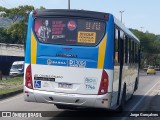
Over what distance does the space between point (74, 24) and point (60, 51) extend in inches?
31.8

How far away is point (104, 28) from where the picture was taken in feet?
38.0

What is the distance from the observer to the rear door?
37.4 ft

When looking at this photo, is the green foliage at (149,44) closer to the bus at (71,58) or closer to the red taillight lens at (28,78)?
the bus at (71,58)

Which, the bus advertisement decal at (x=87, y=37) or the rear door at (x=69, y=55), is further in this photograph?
the bus advertisement decal at (x=87, y=37)

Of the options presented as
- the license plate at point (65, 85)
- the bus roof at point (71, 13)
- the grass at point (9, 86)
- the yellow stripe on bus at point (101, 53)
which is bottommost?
the grass at point (9, 86)

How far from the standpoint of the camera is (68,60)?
37.9ft

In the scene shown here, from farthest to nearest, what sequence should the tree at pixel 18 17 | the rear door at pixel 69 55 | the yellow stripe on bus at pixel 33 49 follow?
the tree at pixel 18 17 → the yellow stripe on bus at pixel 33 49 → the rear door at pixel 69 55

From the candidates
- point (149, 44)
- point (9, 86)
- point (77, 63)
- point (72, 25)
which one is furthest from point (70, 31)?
point (149, 44)

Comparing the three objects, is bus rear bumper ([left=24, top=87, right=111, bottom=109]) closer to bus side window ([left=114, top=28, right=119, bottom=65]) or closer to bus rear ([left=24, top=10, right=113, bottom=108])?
bus rear ([left=24, top=10, right=113, bottom=108])

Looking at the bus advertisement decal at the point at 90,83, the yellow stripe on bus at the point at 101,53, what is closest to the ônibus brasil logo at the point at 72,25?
the yellow stripe on bus at the point at 101,53

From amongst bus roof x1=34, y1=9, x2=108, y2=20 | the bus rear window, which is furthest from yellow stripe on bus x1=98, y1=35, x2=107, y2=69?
bus roof x1=34, y1=9, x2=108, y2=20

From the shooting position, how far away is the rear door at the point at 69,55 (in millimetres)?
11398

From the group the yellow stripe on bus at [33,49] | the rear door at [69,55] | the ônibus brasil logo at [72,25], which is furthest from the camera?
the yellow stripe on bus at [33,49]

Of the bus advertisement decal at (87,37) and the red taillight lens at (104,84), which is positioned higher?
the bus advertisement decal at (87,37)
